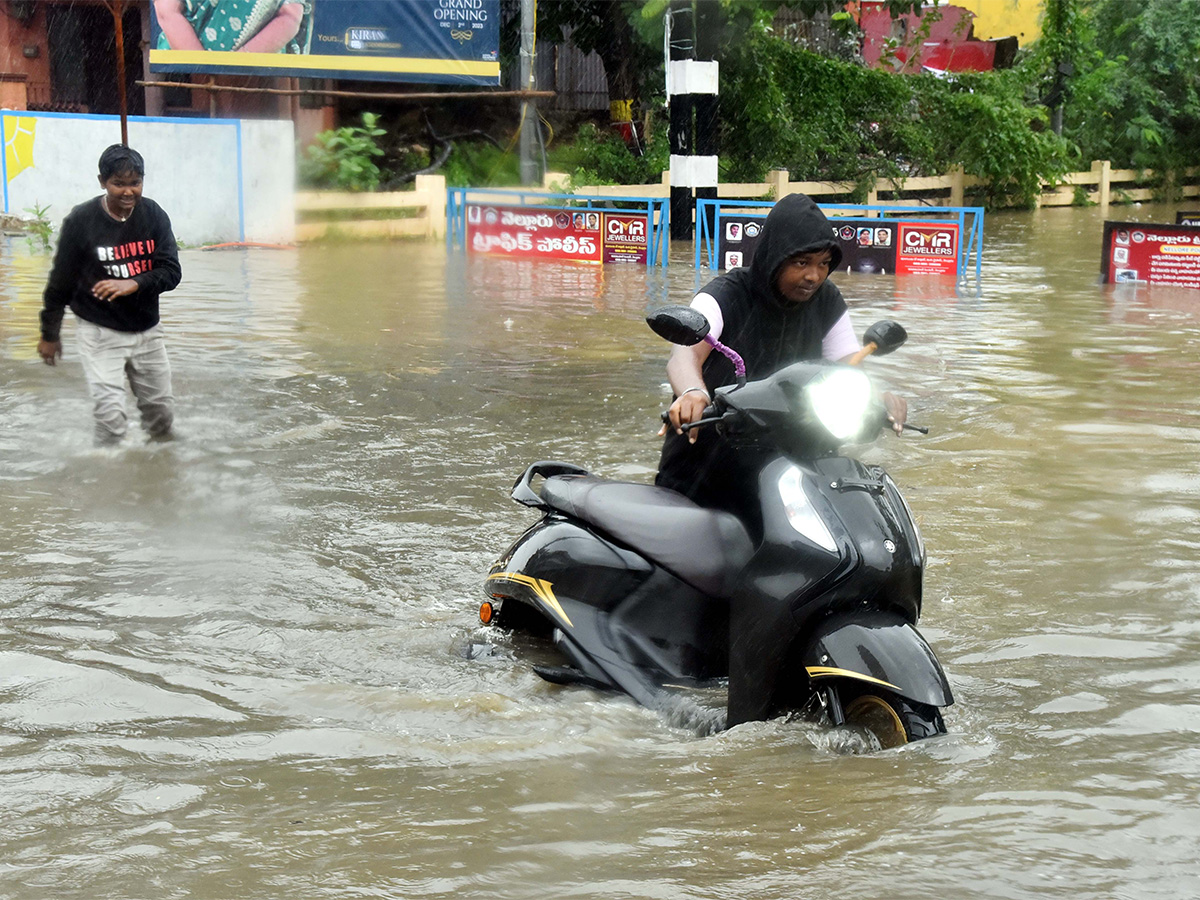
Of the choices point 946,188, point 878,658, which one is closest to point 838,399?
point 878,658

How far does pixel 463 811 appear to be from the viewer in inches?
136

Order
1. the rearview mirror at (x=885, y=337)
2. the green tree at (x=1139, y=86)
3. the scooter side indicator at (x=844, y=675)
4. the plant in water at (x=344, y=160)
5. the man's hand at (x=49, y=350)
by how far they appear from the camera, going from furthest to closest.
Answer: the green tree at (x=1139, y=86) < the plant in water at (x=344, y=160) < the man's hand at (x=49, y=350) < the rearview mirror at (x=885, y=337) < the scooter side indicator at (x=844, y=675)

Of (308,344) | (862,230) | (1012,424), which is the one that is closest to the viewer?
(1012,424)

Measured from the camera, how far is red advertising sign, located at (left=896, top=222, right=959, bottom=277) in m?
17.2

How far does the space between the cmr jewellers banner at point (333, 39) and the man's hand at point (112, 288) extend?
15.1 metres

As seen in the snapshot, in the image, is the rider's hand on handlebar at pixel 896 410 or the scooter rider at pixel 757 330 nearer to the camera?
the rider's hand on handlebar at pixel 896 410

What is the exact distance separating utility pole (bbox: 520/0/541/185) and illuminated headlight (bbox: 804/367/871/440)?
19345 millimetres

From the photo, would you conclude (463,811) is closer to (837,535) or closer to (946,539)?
(837,535)

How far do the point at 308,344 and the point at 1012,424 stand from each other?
5.71 meters

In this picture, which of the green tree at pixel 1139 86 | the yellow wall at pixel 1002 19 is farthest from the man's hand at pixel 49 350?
the yellow wall at pixel 1002 19

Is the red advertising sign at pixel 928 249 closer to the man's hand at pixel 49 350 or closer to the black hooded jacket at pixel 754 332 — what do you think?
the man's hand at pixel 49 350

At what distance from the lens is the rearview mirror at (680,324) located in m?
3.53

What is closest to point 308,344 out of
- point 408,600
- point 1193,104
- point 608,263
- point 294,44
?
point 408,600

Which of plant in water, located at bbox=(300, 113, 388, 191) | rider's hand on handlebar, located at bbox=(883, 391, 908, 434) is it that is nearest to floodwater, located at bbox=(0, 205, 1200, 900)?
rider's hand on handlebar, located at bbox=(883, 391, 908, 434)
